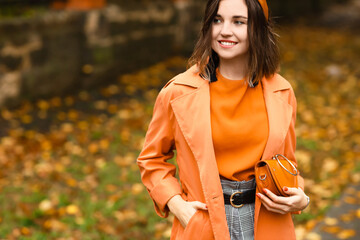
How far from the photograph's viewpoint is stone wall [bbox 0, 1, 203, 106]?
6.56 m

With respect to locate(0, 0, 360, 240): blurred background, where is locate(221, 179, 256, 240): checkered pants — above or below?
above

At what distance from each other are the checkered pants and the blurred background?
1940mm

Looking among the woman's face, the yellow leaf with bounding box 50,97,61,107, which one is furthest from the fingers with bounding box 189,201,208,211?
the yellow leaf with bounding box 50,97,61,107

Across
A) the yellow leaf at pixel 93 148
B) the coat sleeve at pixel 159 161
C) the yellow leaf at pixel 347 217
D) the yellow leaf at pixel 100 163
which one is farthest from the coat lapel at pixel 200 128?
the yellow leaf at pixel 93 148

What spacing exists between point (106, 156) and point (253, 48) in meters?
3.68

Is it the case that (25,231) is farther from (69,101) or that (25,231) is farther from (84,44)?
(84,44)

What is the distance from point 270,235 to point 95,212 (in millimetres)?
2523

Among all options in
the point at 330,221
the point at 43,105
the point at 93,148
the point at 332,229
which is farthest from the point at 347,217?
the point at 43,105

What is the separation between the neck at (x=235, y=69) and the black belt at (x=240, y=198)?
1.64 ft

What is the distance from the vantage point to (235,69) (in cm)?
207

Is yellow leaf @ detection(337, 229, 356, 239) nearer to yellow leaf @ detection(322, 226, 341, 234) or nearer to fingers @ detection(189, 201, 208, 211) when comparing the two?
yellow leaf @ detection(322, 226, 341, 234)

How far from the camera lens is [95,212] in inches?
167

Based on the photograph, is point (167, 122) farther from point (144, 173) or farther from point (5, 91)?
point (5, 91)

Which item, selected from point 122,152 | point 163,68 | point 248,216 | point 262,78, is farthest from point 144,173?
point 163,68
